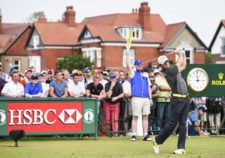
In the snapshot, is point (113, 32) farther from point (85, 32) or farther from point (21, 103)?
point (21, 103)

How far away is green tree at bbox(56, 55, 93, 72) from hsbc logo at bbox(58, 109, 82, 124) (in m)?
58.4

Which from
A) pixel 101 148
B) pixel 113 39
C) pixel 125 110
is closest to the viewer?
pixel 101 148

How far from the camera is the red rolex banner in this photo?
1909 centimetres

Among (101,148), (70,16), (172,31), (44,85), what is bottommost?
(101,148)

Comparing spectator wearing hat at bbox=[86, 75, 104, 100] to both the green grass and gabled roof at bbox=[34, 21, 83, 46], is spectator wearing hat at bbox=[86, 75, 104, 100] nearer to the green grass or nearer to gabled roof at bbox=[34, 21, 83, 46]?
the green grass

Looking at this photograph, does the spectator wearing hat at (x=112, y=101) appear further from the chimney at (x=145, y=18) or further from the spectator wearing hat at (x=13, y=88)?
the chimney at (x=145, y=18)

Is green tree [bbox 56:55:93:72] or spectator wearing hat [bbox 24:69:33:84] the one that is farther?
green tree [bbox 56:55:93:72]

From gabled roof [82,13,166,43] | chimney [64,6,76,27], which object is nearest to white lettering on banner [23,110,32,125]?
gabled roof [82,13,166,43]

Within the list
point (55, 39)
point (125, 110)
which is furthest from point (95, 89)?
point (55, 39)

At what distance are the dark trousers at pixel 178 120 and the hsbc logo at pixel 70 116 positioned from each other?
426 centimetres

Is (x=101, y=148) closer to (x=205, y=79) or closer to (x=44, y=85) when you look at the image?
(x=44, y=85)

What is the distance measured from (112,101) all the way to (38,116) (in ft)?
9.16

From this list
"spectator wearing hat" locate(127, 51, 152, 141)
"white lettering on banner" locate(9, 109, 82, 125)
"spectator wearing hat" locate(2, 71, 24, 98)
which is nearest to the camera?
"white lettering on banner" locate(9, 109, 82, 125)

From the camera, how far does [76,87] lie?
2103cm
